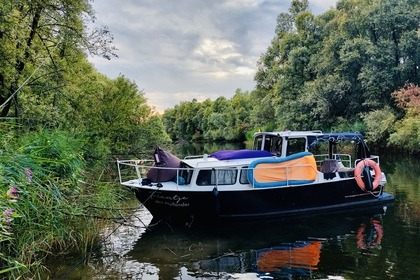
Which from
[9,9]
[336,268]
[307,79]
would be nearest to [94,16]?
[9,9]

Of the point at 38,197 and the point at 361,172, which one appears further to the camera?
the point at 361,172

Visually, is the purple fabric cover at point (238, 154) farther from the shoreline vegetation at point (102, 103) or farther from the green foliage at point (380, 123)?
the green foliage at point (380, 123)

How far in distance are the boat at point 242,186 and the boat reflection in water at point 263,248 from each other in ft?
1.69

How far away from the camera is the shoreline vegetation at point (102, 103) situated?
6191 millimetres

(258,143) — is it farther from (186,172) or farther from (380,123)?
(380,123)

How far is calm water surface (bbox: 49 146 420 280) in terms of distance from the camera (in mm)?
8453

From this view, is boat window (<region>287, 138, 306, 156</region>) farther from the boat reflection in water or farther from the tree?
the tree

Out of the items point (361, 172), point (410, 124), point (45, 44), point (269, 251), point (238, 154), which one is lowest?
point (269, 251)

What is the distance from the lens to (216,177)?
12273mm

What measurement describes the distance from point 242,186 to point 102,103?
12.3 m

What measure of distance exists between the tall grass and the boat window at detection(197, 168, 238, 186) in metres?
4.29

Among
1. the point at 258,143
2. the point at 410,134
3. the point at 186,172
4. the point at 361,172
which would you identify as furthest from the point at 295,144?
the point at 410,134

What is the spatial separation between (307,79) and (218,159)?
3450 cm

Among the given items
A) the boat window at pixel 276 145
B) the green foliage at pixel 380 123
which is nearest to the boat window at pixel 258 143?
the boat window at pixel 276 145
